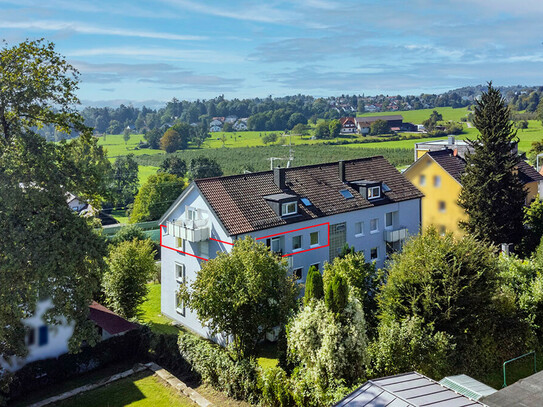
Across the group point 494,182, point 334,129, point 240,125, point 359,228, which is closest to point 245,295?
point 359,228

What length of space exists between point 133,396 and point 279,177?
1623 cm

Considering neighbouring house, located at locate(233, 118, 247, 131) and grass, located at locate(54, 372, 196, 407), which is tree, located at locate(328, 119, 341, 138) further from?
grass, located at locate(54, 372, 196, 407)

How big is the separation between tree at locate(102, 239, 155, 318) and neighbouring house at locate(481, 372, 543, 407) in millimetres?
20623

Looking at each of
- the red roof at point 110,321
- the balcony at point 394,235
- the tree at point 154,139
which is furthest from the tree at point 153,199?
the tree at point 154,139

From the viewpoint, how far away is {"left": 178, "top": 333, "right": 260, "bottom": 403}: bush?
21094 mm

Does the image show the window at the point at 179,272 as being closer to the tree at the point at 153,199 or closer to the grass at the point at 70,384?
the grass at the point at 70,384

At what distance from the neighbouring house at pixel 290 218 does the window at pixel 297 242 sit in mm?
31

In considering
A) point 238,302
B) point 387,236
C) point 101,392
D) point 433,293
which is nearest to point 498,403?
point 433,293

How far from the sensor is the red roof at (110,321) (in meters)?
26.4

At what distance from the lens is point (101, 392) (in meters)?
23.1

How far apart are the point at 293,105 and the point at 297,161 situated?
90.7m

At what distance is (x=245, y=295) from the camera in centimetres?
2245

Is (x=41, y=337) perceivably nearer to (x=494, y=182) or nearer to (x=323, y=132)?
(x=494, y=182)

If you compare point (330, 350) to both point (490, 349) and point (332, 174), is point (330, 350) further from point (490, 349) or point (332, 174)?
point (332, 174)
